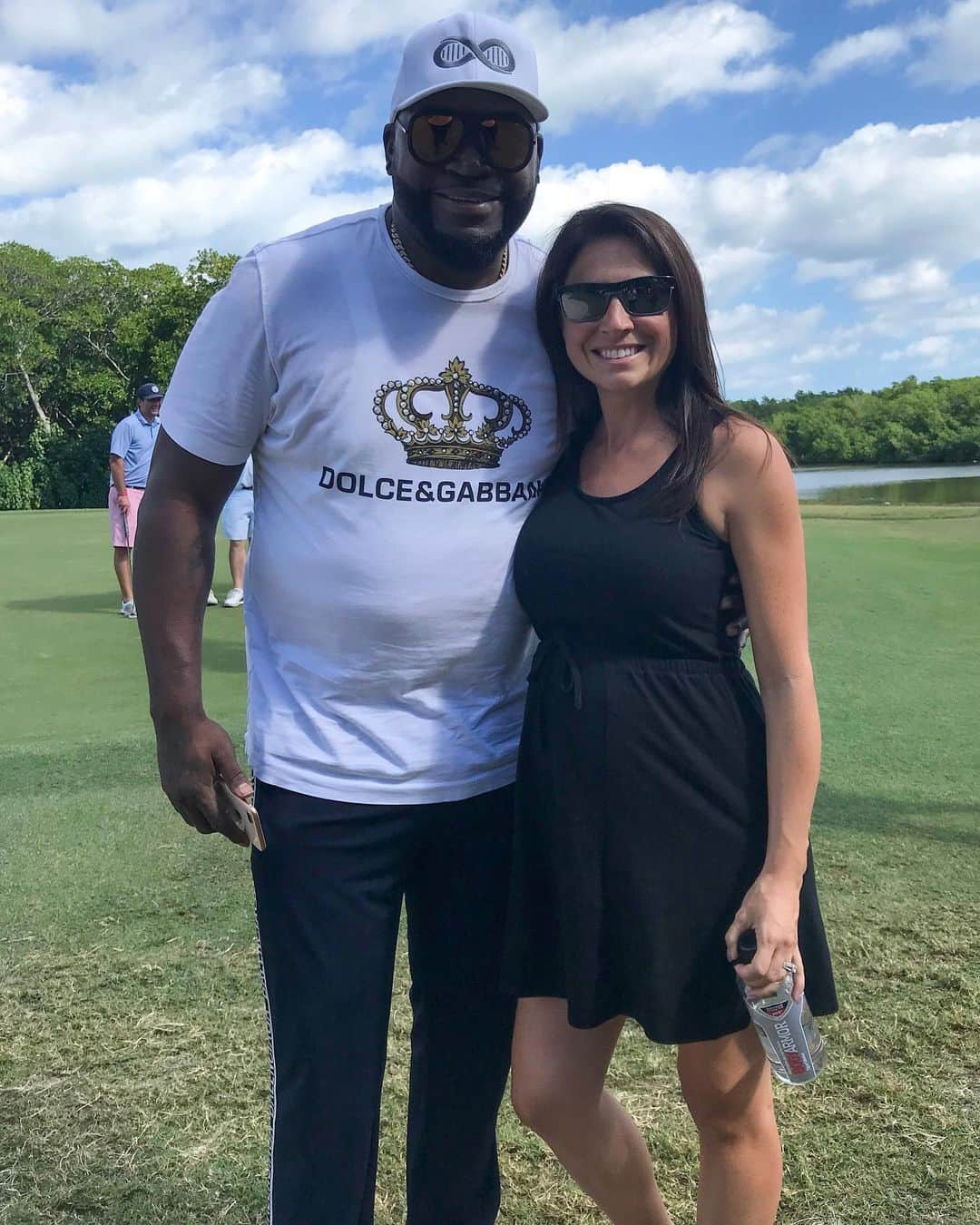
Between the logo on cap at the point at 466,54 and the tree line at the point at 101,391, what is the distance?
41.7 metres

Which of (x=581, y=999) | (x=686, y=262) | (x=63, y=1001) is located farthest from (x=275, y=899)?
(x=63, y=1001)

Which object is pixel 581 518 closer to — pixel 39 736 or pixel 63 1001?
pixel 63 1001

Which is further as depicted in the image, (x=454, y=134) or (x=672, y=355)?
(x=672, y=355)

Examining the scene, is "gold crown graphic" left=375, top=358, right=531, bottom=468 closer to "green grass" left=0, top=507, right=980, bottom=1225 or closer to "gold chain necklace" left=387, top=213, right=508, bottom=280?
"gold chain necklace" left=387, top=213, right=508, bottom=280

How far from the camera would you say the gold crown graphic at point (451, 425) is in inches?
84.7

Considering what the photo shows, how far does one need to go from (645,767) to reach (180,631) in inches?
34.3

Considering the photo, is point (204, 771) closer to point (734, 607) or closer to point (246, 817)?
point (246, 817)

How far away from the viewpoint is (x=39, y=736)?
669 centimetres

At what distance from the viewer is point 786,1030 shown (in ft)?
6.84

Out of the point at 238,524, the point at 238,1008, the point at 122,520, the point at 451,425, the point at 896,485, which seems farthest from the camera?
the point at 896,485

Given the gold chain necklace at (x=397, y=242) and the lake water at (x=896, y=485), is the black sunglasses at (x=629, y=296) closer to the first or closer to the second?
the gold chain necklace at (x=397, y=242)

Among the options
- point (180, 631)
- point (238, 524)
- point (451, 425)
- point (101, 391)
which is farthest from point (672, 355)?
point (101, 391)

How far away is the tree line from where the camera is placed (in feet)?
137

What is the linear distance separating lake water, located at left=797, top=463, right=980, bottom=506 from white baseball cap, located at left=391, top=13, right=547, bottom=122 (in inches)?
913
